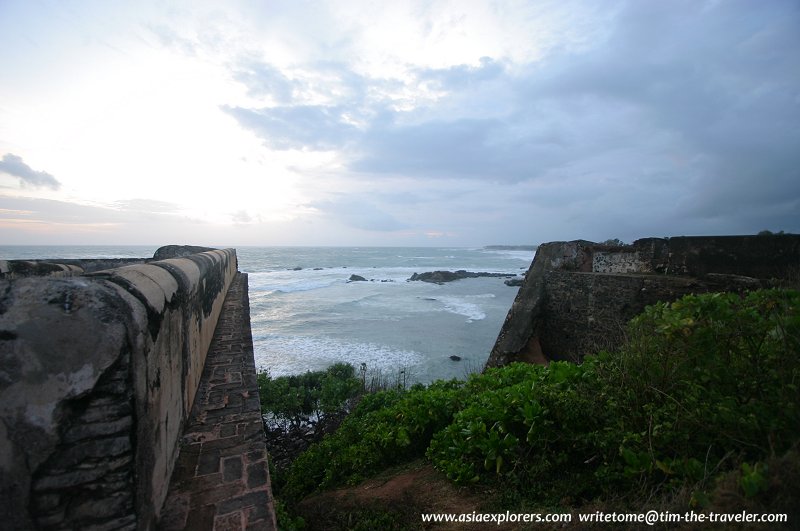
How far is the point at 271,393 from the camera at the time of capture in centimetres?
578

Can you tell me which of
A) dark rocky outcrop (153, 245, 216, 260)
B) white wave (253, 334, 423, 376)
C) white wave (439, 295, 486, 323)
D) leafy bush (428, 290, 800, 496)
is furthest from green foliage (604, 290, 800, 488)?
white wave (439, 295, 486, 323)

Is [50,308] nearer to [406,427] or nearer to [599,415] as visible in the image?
[406,427]

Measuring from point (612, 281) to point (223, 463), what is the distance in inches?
271

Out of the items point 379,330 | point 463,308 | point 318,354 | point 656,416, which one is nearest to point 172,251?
point 318,354

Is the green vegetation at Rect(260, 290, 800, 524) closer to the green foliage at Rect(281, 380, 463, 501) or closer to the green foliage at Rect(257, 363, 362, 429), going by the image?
the green foliage at Rect(281, 380, 463, 501)

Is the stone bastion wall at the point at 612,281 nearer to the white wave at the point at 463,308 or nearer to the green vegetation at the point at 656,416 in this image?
the green vegetation at the point at 656,416

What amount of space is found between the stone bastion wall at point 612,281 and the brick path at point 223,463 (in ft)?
12.5

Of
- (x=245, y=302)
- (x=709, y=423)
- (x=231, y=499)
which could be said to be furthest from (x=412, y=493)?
(x=245, y=302)

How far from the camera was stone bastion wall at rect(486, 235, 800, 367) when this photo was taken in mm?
5309

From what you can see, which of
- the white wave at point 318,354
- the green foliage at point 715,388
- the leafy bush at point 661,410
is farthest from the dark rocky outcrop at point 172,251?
the green foliage at point 715,388

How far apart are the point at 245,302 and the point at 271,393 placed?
8.40 feet

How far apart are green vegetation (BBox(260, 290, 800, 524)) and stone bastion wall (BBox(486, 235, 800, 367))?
211 centimetres

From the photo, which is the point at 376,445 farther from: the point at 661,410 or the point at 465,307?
the point at 465,307

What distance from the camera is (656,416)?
202 cm
